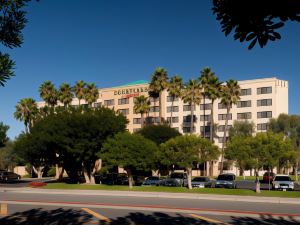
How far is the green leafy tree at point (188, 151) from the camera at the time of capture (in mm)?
39750

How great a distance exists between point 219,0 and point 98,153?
134 ft

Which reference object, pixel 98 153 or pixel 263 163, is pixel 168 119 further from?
pixel 263 163

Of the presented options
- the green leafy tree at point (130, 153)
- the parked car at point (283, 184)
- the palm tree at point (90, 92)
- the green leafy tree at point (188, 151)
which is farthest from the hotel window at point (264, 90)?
the green leafy tree at point (130, 153)

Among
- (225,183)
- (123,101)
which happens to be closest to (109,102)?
(123,101)

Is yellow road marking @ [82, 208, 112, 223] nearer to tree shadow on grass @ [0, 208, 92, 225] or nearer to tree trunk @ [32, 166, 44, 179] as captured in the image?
tree shadow on grass @ [0, 208, 92, 225]

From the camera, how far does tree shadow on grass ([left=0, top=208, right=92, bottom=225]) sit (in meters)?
18.1

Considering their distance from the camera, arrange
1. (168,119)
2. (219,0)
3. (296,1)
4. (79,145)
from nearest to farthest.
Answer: (296,1), (219,0), (79,145), (168,119)

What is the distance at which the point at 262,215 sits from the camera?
2097 cm

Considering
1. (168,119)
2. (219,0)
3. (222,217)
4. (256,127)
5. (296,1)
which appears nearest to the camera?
(296,1)

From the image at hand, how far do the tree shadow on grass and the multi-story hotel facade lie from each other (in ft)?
221

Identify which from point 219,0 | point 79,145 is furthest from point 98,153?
point 219,0

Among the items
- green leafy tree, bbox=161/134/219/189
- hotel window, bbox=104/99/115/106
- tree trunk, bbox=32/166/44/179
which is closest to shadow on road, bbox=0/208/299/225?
green leafy tree, bbox=161/134/219/189

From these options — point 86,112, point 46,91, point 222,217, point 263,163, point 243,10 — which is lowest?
point 222,217

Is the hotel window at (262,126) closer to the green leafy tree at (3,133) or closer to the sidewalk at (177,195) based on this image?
the green leafy tree at (3,133)
